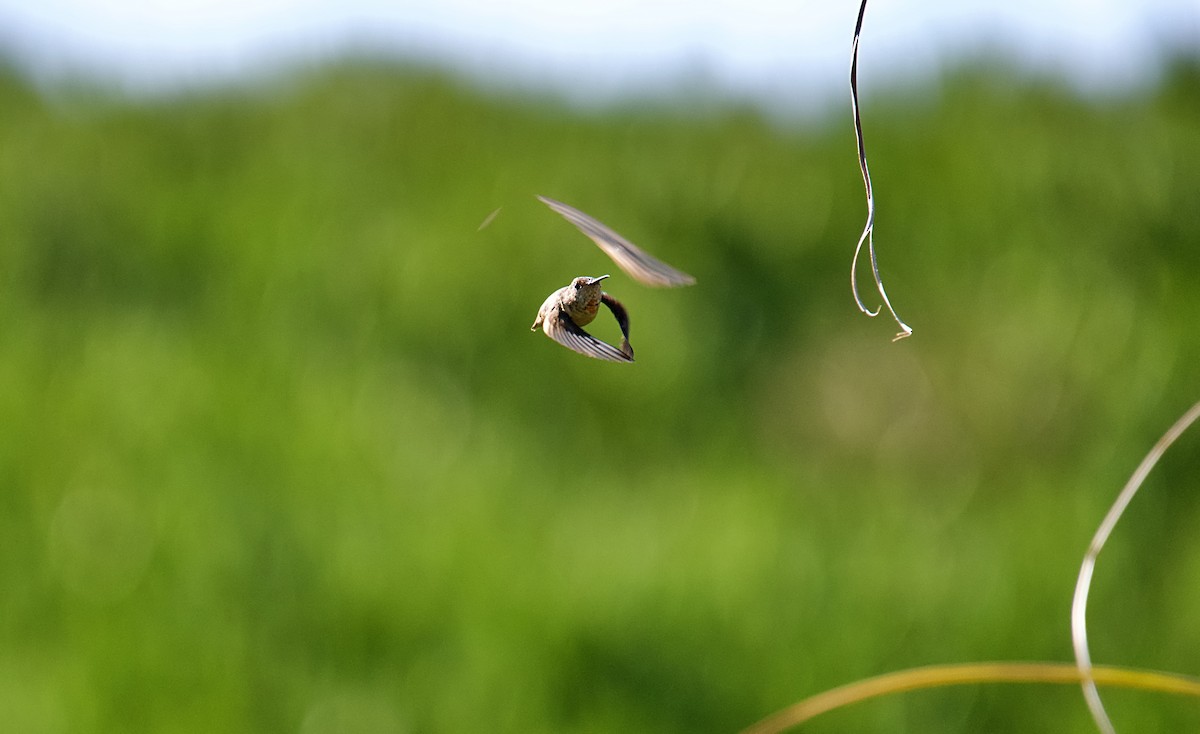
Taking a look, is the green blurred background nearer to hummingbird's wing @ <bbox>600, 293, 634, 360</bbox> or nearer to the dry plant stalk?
the dry plant stalk

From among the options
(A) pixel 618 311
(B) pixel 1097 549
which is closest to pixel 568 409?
(B) pixel 1097 549

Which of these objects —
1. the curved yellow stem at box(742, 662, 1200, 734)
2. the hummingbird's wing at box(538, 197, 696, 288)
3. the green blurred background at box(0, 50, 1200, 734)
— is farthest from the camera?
the green blurred background at box(0, 50, 1200, 734)

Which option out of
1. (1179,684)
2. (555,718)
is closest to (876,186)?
(555,718)

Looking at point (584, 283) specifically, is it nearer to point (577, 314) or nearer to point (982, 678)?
point (577, 314)

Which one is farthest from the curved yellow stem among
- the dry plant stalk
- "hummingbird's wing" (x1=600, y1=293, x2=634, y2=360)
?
"hummingbird's wing" (x1=600, y1=293, x2=634, y2=360)

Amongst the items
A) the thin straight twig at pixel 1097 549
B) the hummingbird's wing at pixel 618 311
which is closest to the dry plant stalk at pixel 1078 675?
the thin straight twig at pixel 1097 549
